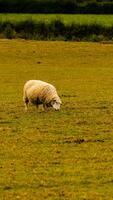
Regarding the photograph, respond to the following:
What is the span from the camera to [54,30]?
55.1 meters

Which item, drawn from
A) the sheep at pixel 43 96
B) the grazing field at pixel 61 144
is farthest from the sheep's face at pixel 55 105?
the grazing field at pixel 61 144

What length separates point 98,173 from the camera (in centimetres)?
1108

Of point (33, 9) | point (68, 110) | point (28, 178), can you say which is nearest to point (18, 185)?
point (28, 178)

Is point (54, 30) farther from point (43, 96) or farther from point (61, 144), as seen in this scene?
point (61, 144)

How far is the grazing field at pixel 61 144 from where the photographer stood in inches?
401

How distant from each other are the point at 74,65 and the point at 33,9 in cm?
2872

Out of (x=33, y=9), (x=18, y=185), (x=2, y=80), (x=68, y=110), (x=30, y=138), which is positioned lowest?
(x=33, y=9)

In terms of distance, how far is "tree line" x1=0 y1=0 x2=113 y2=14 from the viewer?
68562 millimetres

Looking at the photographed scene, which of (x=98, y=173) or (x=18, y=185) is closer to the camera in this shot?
(x=18, y=185)

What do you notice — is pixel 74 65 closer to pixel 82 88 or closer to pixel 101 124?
pixel 82 88

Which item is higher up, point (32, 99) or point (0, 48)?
point (32, 99)

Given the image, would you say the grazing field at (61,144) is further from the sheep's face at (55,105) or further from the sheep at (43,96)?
the sheep at (43,96)

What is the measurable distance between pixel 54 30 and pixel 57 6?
1500 centimetres

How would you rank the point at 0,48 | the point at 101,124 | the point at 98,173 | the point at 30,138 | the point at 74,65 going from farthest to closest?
the point at 0,48 → the point at 74,65 → the point at 101,124 → the point at 30,138 → the point at 98,173
